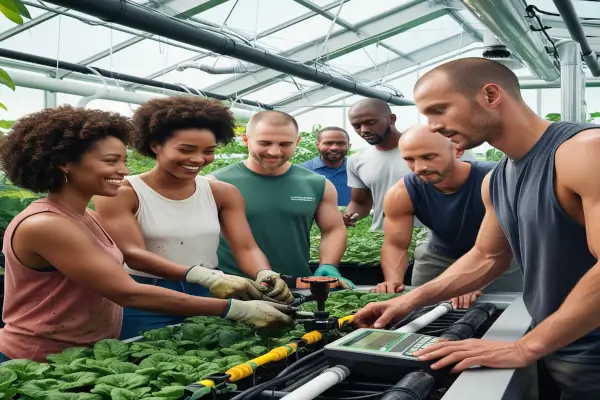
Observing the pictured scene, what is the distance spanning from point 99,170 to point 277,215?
1283mm

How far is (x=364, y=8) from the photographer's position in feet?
38.0

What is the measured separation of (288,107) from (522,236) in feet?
45.6

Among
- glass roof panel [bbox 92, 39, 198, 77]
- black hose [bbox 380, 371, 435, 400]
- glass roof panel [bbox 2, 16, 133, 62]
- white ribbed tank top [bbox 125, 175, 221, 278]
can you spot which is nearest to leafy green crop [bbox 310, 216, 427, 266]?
white ribbed tank top [bbox 125, 175, 221, 278]

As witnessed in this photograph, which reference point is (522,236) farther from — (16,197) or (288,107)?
(288,107)

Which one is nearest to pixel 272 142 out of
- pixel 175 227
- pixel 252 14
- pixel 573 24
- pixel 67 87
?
pixel 175 227

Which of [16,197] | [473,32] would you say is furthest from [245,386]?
[473,32]

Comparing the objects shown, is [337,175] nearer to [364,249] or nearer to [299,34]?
[364,249]

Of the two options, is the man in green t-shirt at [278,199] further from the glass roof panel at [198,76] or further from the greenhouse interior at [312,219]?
the glass roof panel at [198,76]

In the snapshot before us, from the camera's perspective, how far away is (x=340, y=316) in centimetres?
209

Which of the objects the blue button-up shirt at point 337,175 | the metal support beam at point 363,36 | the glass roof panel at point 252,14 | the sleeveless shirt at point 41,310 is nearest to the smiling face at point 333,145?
the blue button-up shirt at point 337,175

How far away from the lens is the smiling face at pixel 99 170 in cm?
203

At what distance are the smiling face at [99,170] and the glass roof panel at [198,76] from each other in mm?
8930

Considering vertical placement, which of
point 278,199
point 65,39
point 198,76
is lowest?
point 278,199

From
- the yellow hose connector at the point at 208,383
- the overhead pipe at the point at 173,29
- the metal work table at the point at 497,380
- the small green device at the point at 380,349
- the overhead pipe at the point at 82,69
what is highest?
the overhead pipe at the point at 82,69
